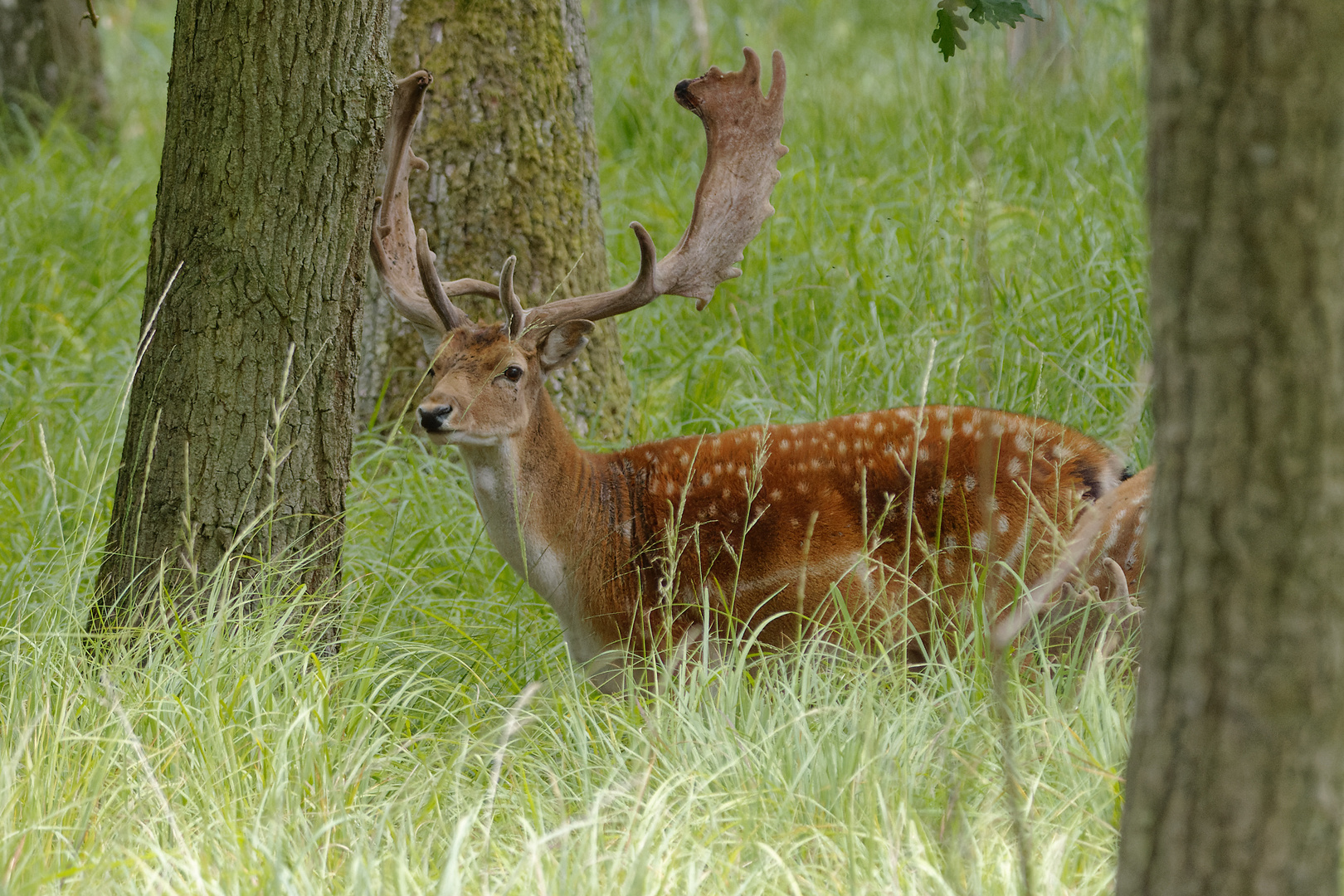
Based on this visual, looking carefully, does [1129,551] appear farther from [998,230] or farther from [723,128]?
[998,230]

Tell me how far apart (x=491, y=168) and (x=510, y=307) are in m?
1.35

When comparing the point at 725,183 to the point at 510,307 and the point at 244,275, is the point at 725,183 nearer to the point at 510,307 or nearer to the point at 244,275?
the point at 510,307

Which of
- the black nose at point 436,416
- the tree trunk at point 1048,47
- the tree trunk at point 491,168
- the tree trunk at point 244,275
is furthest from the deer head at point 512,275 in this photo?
the tree trunk at point 1048,47

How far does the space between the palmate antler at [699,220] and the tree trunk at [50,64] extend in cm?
485

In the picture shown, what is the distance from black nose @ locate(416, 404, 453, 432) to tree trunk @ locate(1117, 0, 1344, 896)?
220 centimetres

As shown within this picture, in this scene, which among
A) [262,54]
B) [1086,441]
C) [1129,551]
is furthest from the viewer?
[1086,441]

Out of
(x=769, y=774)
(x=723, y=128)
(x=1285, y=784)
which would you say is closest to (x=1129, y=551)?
(x=769, y=774)

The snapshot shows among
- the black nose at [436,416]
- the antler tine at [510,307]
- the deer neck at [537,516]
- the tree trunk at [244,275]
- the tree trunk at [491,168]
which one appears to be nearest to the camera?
the tree trunk at [244,275]

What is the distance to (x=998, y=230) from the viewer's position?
5.74 meters

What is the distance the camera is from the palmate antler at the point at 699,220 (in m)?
3.89

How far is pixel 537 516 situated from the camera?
3.72 metres

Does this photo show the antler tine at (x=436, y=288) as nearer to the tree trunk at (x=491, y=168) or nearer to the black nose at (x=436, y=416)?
the black nose at (x=436, y=416)

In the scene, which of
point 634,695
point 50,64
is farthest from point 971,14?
point 50,64

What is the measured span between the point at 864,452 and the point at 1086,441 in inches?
25.4
